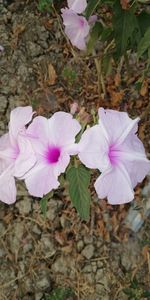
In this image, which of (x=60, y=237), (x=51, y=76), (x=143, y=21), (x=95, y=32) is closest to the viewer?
(x=143, y=21)

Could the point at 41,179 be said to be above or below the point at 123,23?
below

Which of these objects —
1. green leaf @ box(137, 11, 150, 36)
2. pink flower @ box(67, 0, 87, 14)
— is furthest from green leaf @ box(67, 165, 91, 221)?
green leaf @ box(137, 11, 150, 36)

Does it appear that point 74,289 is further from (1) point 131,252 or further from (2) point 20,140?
(2) point 20,140

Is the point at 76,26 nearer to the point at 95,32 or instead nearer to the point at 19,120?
the point at 95,32

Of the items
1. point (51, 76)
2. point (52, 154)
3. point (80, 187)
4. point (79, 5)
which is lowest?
point (51, 76)

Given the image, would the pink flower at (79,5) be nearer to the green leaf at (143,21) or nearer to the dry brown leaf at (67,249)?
the green leaf at (143,21)

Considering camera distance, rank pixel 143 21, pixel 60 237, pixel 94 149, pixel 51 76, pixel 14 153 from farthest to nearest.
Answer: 1. pixel 51 76
2. pixel 60 237
3. pixel 143 21
4. pixel 14 153
5. pixel 94 149

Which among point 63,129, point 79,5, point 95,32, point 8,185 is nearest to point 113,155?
point 63,129

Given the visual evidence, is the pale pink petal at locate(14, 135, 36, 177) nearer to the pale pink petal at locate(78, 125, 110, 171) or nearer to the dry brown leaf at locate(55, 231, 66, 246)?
the pale pink petal at locate(78, 125, 110, 171)
